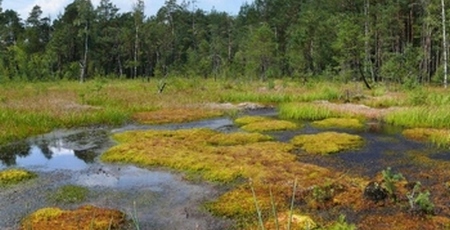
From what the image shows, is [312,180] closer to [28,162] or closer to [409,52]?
[28,162]

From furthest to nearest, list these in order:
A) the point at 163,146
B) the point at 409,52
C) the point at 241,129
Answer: the point at 409,52 < the point at 241,129 < the point at 163,146

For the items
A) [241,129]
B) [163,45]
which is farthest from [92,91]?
[163,45]

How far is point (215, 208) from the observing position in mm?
8492

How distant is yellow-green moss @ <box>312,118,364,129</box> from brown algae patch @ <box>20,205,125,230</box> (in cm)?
1199

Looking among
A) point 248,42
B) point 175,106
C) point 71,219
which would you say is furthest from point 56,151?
point 248,42

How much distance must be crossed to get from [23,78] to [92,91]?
1796 cm

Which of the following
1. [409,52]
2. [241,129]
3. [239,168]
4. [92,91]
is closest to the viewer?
[239,168]

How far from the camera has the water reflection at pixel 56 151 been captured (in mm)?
12721

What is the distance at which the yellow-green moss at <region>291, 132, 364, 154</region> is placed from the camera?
1351 centimetres

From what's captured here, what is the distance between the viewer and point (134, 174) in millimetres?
11281

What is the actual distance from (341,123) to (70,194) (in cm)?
1222

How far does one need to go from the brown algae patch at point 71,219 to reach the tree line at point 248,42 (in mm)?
29377

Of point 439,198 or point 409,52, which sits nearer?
point 439,198

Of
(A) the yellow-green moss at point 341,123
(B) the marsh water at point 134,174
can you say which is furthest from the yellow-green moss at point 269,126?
(A) the yellow-green moss at point 341,123
